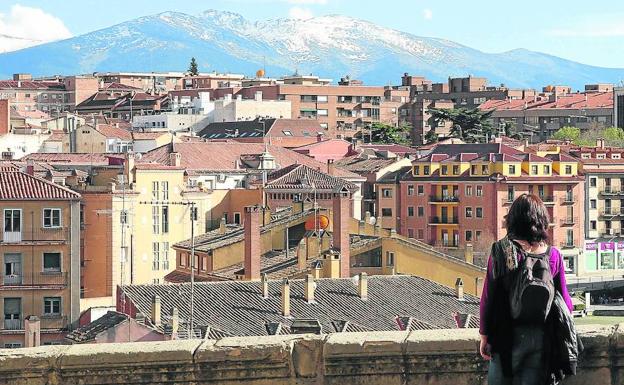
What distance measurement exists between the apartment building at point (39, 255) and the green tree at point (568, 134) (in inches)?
3093

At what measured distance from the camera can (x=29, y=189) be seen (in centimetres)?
4666

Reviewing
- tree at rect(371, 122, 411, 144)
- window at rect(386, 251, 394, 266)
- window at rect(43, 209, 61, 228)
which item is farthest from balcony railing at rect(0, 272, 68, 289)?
tree at rect(371, 122, 411, 144)

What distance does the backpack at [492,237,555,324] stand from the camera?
9.20 m

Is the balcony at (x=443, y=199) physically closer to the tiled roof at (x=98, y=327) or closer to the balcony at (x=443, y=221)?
the balcony at (x=443, y=221)

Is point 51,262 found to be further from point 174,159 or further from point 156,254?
point 174,159

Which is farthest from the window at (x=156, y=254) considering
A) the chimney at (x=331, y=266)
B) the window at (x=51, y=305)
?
the chimney at (x=331, y=266)

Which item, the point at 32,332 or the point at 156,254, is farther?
the point at 156,254

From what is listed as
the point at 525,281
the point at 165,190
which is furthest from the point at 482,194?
the point at 525,281

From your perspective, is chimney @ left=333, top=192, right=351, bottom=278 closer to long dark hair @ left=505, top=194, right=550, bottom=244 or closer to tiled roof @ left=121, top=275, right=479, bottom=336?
tiled roof @ left=121, top=275, right=479, bottom=336

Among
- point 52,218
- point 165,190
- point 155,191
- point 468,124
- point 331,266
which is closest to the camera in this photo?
point 331,266

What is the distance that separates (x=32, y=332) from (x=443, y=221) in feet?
146

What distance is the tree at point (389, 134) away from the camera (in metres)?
126

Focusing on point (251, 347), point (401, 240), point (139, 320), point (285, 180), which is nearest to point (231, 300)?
point (139, 320)

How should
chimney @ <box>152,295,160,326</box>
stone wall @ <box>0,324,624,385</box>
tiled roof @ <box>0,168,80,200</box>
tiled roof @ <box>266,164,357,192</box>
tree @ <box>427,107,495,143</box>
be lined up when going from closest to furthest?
stone wall @ <box>0,324,624,385</box> → chimney @ <box>152,295,160,326</box> → tiled roof @ <box>0,168,80,200</box> → tiled roof @ <box>266,164,357,192</box> → tree @ <box>427,107,495,143</box>
